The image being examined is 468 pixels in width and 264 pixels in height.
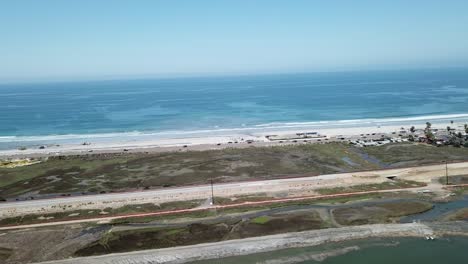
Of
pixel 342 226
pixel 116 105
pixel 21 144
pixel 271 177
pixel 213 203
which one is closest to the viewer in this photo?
pixel 342 226

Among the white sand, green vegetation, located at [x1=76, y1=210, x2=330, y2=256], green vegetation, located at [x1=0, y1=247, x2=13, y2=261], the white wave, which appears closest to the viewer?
green vegetation, located at [x1=0, y1=247, x2=13, y2=261]

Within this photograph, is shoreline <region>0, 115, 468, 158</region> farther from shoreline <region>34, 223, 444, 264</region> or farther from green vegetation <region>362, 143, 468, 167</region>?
shoreline <region>34, 223, 444, 264</region>

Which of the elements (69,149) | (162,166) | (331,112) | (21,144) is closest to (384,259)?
(162,166)

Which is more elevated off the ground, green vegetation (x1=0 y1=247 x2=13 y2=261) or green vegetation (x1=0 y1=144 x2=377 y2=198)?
green vegetation (x1=0 y1=144 x2=377 y2=198)

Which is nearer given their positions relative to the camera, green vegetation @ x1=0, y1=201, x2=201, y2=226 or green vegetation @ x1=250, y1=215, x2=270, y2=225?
green vegetation @ x1=250, y1=215, x2=270, y2=225

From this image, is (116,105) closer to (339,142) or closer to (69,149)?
(69,149)

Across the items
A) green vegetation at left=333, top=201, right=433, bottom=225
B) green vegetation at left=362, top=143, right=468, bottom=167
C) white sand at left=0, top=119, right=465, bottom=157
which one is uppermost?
white sand at left=0, top=119, right=465, bottom=157

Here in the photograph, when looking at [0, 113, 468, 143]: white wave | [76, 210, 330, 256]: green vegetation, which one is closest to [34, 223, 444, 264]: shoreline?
[76, 210, 330, 256]: green vegetation
